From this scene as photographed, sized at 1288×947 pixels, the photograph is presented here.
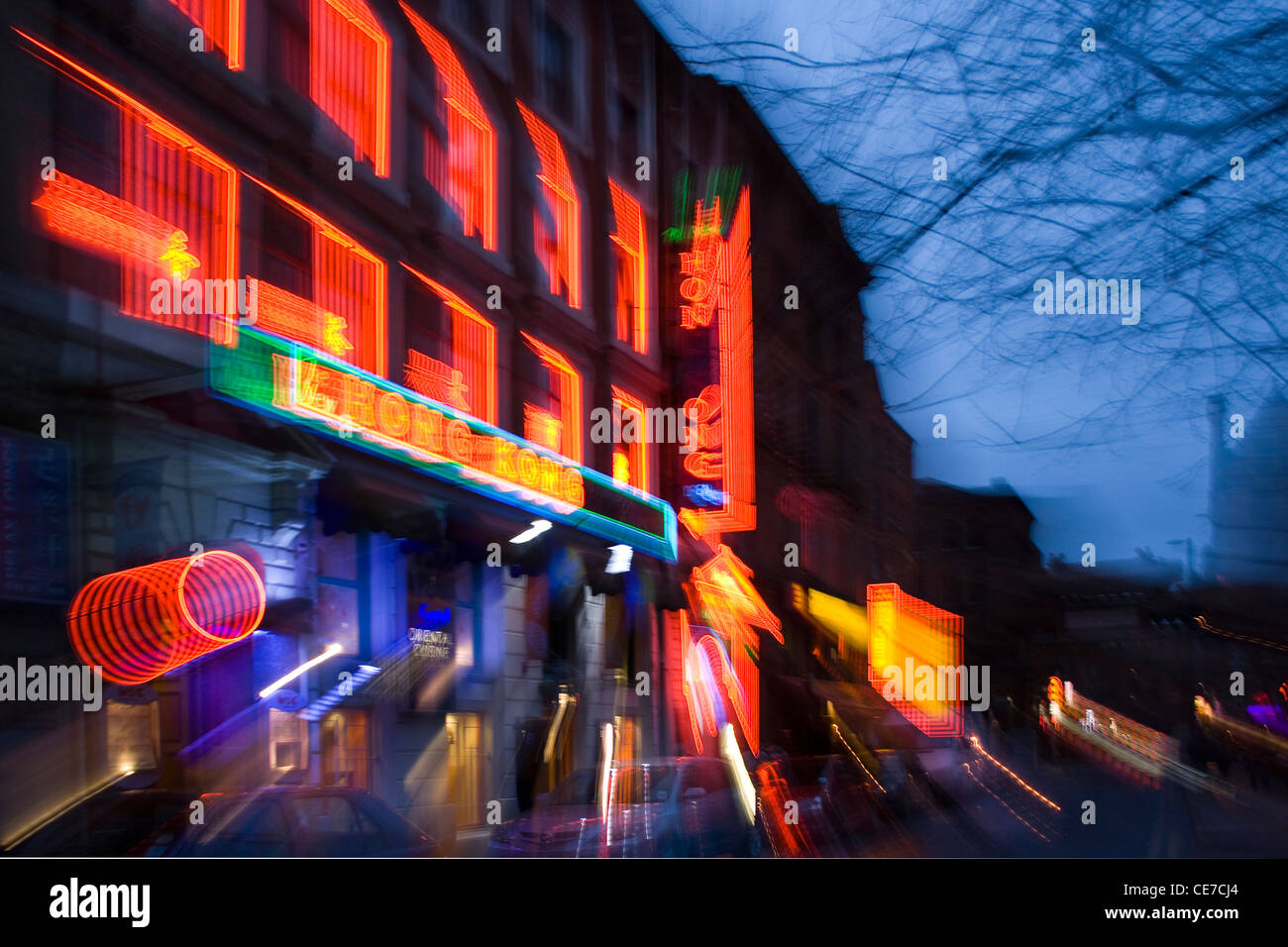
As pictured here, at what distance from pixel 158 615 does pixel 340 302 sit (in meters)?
2.94

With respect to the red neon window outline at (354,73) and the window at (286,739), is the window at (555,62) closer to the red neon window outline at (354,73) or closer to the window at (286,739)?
the red neon window outline at (354,73)

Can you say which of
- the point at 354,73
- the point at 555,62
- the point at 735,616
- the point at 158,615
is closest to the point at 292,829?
the point at 158,615

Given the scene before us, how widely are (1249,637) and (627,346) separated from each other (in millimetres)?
6513

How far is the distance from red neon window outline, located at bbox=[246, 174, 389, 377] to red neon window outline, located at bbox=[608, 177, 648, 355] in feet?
9.28

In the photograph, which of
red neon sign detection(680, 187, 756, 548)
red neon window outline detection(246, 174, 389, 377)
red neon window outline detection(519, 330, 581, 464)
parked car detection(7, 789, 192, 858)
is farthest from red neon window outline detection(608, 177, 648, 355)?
parked car detection(7, 789, 192, 858)

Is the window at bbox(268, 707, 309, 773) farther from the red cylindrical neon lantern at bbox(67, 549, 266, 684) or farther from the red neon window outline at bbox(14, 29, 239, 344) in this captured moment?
the red neon window outline at bbox(14, 29, 239, 344)

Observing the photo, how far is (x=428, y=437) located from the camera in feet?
25.2

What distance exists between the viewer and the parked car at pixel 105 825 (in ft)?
19.6

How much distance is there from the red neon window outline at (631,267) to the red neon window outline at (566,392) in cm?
81

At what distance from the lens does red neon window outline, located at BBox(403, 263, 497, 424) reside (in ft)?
29.7

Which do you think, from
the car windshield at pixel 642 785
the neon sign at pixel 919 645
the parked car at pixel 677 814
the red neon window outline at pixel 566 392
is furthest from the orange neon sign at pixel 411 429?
the neon sign at pixel 919 645

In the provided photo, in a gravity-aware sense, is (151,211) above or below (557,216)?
below

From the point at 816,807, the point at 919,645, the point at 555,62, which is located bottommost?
the point at 816,807

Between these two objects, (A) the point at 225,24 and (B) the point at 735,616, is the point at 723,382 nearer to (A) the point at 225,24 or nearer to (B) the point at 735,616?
(B) the point at 735,616
